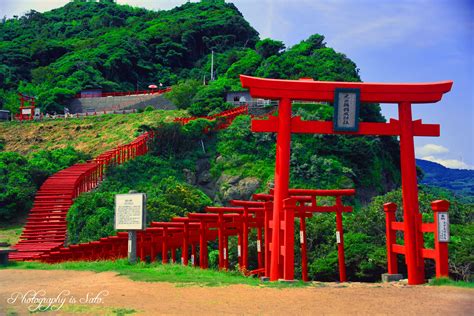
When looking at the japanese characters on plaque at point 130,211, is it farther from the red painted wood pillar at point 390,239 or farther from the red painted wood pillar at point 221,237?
the red painted wood pillar at point 390,239

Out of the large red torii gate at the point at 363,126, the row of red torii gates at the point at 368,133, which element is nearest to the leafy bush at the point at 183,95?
the row of red torii gates at the point at 368,133

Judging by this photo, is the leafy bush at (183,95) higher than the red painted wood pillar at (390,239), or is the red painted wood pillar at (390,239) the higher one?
the leafy bush at (183,95)

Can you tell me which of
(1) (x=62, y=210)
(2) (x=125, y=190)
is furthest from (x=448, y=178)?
(1) (x=62, y=210)

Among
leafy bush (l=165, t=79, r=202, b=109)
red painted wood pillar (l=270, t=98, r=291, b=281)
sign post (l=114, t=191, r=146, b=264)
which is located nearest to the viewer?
red painted wood pillar (l=270, t=98, r=291, b=281)

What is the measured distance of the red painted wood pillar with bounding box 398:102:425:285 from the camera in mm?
16312

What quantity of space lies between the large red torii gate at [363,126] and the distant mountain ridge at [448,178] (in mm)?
113629

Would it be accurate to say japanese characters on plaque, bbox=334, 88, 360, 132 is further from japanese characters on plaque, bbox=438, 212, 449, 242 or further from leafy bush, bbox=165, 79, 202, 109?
leafy bush, bbox=165, 79, 202, 109

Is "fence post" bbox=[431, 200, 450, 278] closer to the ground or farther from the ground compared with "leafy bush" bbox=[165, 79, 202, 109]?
closer to the ground

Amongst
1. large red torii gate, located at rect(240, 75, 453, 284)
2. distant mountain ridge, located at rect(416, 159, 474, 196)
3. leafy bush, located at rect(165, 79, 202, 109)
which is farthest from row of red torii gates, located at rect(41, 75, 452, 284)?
distant mountain ridge, located at rect(416, 159, 474, 196)

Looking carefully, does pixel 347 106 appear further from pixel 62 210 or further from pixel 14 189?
pixel 14 189

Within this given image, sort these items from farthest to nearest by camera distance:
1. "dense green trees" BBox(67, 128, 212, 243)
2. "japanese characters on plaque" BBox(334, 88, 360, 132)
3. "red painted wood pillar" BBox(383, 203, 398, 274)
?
"dense green trees" BBox(67, 128, 212, 243) → "red painted wood pillar" BBox(383, 203, 398, 274) → "japanese characters on plaque" BBox(334, 88, 360, 132)

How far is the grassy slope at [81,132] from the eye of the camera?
4933cm

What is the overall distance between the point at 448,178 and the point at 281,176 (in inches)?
5633

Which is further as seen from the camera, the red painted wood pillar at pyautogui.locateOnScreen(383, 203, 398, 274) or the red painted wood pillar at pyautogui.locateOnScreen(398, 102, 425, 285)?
the red painted wood pillar at pyautogui.locateOnScreen(383, 203, 398, 274)
